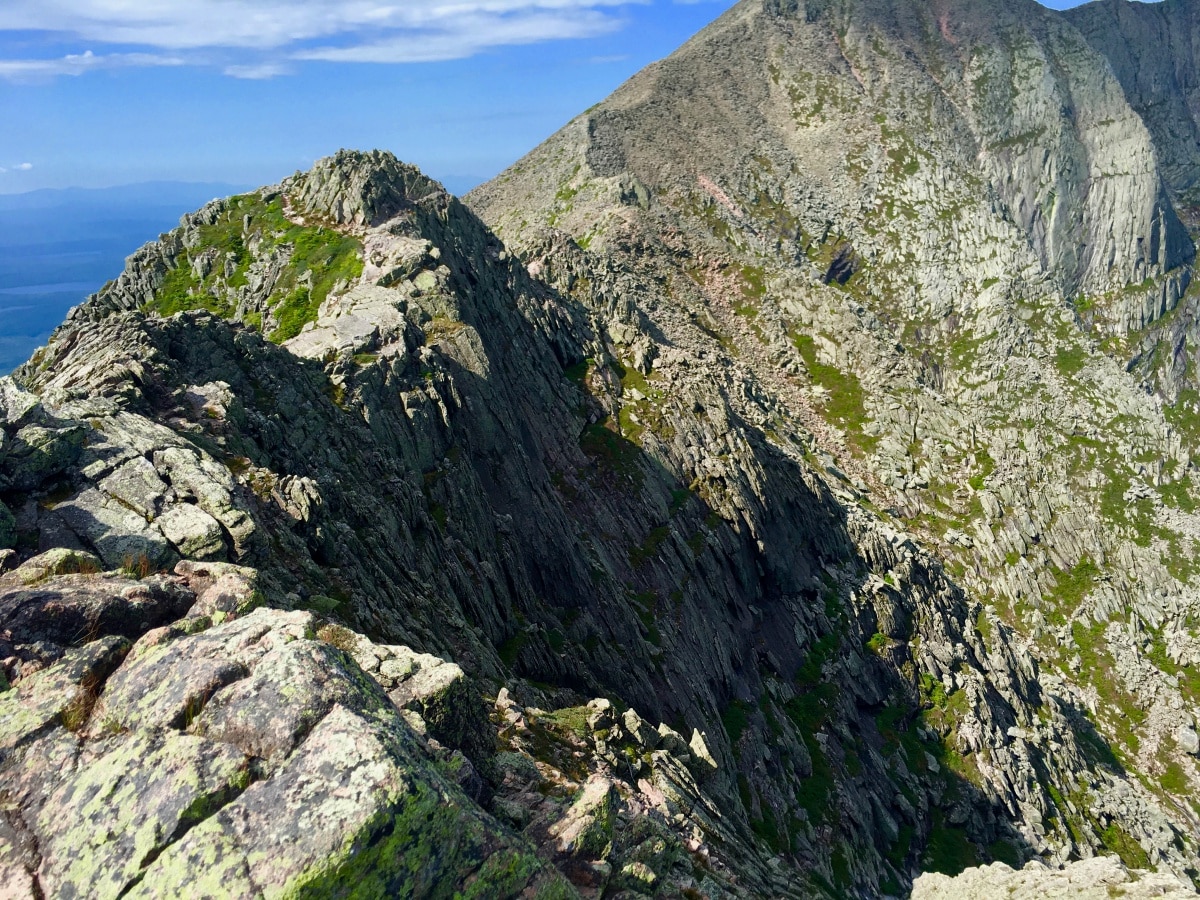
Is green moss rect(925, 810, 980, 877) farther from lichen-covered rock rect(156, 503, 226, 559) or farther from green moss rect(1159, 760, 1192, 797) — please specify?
lichen-covered rock rect(156, 503, 226, 559)

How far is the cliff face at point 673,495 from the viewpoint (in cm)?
1555

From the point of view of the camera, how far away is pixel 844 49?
170 metres

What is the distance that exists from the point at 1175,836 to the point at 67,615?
82.9 metres

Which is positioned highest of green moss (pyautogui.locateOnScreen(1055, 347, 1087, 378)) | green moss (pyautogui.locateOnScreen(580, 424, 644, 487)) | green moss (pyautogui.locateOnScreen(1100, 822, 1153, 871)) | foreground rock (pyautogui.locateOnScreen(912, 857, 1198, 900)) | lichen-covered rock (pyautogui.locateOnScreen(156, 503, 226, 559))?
lichen-covered rock (pyautogui.locateOnScreen(156, 503, 226, 559))

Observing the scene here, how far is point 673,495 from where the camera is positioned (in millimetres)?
62188

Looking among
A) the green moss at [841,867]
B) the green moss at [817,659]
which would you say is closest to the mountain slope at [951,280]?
the green moss at [817,659]

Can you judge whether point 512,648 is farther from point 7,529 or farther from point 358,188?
point 358,188

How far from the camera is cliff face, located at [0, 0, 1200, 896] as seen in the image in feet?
51.0

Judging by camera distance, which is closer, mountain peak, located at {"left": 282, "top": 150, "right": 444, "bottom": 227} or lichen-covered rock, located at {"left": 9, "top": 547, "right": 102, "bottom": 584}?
lichen-covered rock, located at {"left": 9, "top": 547, "right": 102, "bottom": 584}

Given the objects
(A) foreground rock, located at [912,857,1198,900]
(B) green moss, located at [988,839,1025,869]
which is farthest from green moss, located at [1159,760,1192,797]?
(A) foreground rock, located at [912,857,1198,900]

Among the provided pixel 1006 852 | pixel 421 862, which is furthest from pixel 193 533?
pixel 1006 852

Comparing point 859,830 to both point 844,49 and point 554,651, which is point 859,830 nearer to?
point 554,651

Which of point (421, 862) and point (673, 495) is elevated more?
point (421, 862)

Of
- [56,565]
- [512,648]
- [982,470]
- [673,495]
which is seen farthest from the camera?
[982,470]
